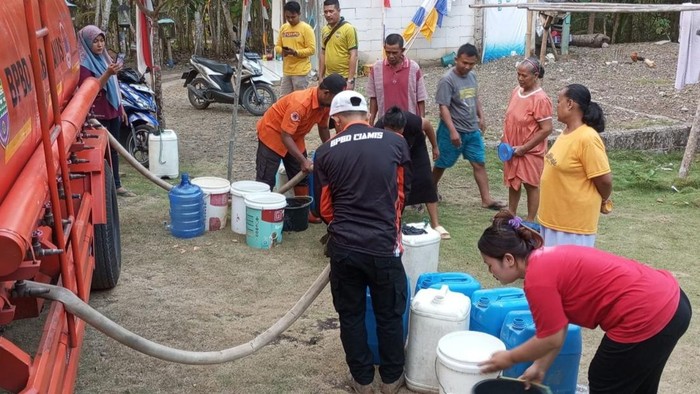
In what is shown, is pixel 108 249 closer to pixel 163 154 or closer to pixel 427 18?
pixel 163 154

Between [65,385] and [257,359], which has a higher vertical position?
[65,385]

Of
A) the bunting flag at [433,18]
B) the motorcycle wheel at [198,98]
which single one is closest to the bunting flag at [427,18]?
the bunting flag at [433,18]

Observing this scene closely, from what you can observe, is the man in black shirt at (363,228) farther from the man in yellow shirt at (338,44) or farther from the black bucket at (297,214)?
the man in yellow shirt at (338,44)

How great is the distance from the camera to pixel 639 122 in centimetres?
1082

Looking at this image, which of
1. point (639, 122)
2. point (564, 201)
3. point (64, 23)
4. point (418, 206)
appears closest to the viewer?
point (564, 201)

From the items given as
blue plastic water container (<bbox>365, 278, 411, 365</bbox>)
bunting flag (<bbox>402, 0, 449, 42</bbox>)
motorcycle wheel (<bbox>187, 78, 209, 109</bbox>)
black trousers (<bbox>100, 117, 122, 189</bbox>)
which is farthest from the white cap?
bunting flag (<bbox>402, 0, 449, 42</bbox>)

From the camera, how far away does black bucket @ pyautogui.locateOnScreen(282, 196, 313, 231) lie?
6.67m

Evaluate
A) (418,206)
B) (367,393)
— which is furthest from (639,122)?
(367,393)

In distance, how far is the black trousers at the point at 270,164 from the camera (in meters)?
6.70

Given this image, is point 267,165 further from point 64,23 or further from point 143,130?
point 143,130

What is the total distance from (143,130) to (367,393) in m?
5.65

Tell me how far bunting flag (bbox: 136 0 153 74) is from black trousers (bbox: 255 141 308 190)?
119 inches

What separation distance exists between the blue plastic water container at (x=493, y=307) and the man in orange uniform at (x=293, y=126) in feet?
7.85

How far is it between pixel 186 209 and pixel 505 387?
4.10m
